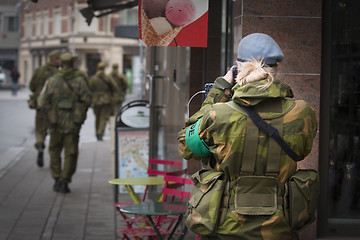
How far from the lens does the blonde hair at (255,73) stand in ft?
10.9

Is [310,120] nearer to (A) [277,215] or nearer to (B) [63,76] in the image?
(A) [277,215]

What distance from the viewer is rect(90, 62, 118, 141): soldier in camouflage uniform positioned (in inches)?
669

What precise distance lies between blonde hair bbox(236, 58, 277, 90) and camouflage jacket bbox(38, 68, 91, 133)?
235 inches

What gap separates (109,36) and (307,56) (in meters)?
49.5

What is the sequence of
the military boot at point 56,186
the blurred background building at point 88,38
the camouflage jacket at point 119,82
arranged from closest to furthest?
the military boot at point 56,186 → the camouflage jacket at point 119,82 → the blurred background building at point 88,38

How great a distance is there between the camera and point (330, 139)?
565cm

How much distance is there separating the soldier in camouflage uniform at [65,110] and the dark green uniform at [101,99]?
7555 mm

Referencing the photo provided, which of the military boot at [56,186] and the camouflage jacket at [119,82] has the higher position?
the camouflage jacket at [119,82]

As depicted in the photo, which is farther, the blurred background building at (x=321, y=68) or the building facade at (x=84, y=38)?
the building facade at (x=84, y=38)

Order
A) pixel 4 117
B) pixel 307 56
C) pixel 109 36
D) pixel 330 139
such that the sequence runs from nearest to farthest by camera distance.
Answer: pixel 307 56, pixel 330 139, pixel 4 117, pixel 109 36

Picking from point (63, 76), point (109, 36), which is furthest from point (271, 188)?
point (109, 36)

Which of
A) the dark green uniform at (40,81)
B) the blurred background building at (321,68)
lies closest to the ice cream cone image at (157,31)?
the blurred background building at (321,68)

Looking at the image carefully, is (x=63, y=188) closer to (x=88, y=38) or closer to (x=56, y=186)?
(x=56, y=186)

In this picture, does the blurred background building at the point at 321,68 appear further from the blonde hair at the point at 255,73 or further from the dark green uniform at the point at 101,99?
the dark green uniform at the point at 101,99
